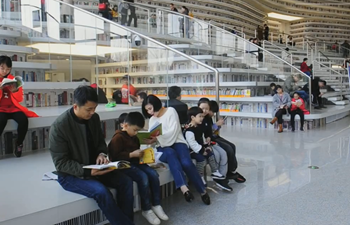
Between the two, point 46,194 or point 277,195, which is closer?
point 46,194

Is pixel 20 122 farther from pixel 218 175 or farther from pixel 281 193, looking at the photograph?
pixel 281 193

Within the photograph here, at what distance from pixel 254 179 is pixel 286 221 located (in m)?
1.19

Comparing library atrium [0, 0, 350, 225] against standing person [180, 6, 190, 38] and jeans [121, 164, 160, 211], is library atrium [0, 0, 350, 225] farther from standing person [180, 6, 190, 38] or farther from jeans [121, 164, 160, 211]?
standing person [180, 6, 190, 38]

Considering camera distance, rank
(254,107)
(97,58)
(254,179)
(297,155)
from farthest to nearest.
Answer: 1. (254,107)
2. (97,58)
3. (297,155)
4. (254,179)

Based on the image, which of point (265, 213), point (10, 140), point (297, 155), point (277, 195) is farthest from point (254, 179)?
point (10, 140)

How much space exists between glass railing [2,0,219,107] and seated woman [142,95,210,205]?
1.50 m

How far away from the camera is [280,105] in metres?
7.85

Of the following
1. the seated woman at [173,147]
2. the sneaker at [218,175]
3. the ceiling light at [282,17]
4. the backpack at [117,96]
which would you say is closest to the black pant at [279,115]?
the backpack at [117,96]

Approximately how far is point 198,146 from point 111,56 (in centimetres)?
305

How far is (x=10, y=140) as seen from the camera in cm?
356

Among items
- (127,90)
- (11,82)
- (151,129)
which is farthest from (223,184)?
(127,90)

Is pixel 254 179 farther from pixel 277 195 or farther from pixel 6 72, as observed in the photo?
pixel 6 72

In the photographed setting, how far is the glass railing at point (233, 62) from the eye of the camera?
888 cm

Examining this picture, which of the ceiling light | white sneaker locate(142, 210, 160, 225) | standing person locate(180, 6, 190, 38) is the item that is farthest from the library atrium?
the ceiling light
